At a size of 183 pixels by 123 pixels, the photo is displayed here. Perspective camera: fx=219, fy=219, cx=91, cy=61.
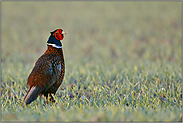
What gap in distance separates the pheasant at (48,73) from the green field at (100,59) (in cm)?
26

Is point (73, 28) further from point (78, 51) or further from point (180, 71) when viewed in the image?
point (180, 71)

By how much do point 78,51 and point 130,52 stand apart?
1.97m

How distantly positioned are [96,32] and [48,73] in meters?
6.83

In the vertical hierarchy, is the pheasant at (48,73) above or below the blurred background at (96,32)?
below

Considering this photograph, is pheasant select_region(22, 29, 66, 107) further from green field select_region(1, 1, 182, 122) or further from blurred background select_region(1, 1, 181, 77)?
blurred background select_region(1, 1, 181, 77)

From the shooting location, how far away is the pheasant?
3.46m

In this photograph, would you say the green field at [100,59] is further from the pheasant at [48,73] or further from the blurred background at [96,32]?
the pheasant at [48,73]

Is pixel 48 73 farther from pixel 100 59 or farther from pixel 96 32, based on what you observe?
pixel 96 32

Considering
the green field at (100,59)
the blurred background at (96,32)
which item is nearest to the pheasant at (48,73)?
the green field at (100,59)

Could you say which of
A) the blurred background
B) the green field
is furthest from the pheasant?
the blurred background

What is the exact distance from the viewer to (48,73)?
3.50 meters

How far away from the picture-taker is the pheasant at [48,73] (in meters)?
3.46

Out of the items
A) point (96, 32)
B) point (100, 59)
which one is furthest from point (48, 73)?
point (96, 32)

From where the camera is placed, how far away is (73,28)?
Result: 34.6 ft
